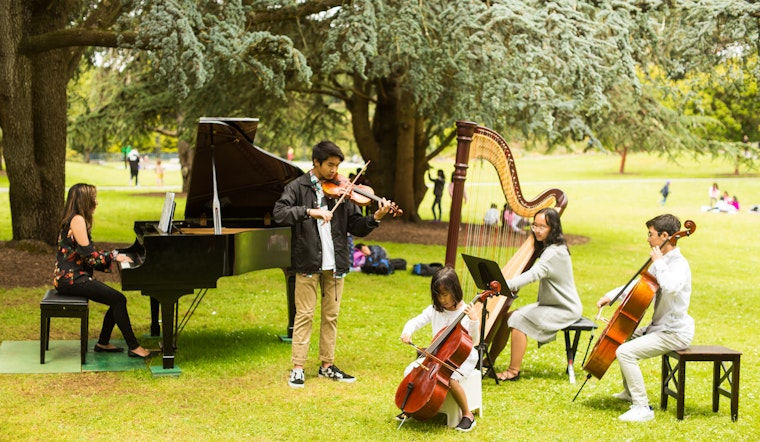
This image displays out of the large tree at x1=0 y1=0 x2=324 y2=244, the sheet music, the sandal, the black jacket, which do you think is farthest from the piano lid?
the large tree at x1=0 y1=0 x2=324 y2=244

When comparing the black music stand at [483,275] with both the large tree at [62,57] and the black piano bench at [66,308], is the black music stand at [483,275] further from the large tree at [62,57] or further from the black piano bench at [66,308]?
the large tree at [62,57]

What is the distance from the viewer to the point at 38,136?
1530cm

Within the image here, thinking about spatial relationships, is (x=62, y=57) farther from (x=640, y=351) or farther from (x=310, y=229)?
(x=640, y=351)

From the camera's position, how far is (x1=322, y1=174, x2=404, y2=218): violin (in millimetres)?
7664

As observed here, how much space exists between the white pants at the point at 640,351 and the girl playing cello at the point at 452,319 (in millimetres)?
1228

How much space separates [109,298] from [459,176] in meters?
3.64

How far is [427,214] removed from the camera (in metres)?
34.1

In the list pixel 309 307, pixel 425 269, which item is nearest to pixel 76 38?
pixel 425 269

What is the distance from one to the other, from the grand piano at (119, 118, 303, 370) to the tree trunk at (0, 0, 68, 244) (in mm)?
5910

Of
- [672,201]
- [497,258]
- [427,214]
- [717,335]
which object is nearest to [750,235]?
[427,214]

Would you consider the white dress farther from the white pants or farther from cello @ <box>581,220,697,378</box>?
the white pants

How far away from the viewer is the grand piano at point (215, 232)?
326 inches

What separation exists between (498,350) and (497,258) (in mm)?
1291

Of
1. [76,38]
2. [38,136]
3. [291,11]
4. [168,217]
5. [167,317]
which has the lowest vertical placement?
[167,317]
